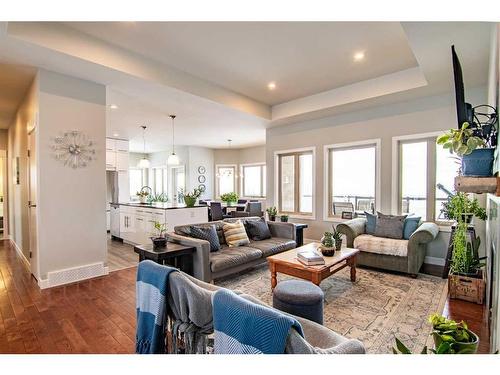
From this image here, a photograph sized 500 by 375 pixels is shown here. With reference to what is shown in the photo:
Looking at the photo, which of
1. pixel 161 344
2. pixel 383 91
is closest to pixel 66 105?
pixel 161 344

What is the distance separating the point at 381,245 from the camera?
13.0 ft

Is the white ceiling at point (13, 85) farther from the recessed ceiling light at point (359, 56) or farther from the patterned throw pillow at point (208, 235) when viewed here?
the recessed ceiling light at point (359, 56)

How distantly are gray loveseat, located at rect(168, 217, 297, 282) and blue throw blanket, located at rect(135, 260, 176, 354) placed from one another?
5.23 feet

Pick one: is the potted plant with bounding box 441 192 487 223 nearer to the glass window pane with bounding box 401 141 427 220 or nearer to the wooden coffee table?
the wooden coffee table

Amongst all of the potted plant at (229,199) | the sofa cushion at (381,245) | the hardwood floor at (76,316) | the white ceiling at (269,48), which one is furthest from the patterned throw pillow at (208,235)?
the potted plant at (229,199)

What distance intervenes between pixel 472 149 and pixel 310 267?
5.97 feet

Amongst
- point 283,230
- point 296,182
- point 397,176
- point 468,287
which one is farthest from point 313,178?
point 468,287

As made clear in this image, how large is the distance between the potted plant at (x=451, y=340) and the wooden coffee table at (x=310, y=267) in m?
1.49

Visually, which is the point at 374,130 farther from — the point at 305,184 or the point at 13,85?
the point at 13,85

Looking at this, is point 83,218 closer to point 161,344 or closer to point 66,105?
point 66,105

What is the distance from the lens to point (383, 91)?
4363mm

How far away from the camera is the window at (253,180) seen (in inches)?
413

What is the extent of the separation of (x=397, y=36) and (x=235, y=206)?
6533mm
